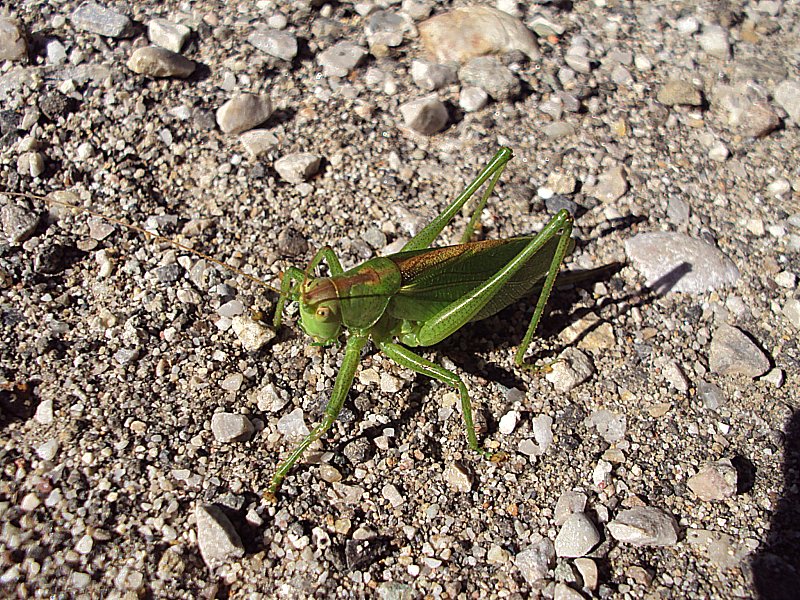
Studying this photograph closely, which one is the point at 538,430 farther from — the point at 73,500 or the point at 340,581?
the point at 73,500

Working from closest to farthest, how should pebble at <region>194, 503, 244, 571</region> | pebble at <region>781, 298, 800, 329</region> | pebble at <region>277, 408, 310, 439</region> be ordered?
pebble at <region>194, 503, 244, 571</region> < pebble at <region>277, 408, 310, 439</region> < pebble at <region>781, 298, 800, 329</region>

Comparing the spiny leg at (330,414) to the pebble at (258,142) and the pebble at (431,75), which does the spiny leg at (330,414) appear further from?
the pebble at (431,75)

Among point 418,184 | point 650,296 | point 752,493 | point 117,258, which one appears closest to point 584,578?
point 752,493

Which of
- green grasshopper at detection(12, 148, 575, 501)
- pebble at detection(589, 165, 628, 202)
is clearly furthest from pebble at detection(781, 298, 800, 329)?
green grasshopper at detection(12, 148, 575, 501)

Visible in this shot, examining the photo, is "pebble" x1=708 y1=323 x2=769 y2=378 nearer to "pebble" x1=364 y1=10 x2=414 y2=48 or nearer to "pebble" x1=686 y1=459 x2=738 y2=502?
"pebble" x1=686 y1=459 x2=738 y2=502

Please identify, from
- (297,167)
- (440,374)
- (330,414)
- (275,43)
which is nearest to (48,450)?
(330,414)

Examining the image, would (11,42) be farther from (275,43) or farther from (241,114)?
(275,43)
